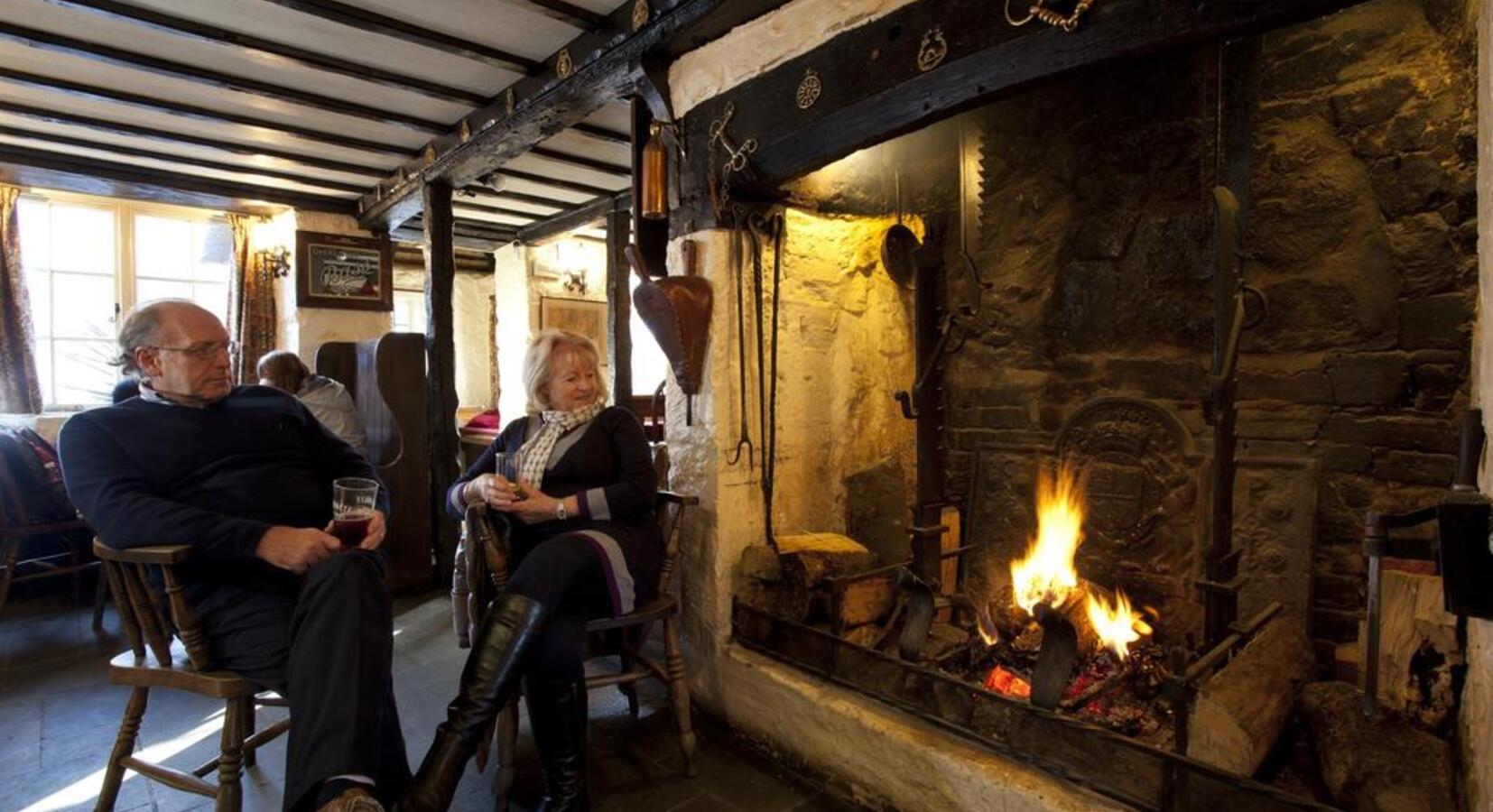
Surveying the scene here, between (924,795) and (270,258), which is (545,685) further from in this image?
(270,258)

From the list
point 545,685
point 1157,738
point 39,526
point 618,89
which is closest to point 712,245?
point 618,89

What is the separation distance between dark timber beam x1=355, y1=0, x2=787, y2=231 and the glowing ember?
2215 mm

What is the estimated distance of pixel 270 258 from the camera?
5.70 m

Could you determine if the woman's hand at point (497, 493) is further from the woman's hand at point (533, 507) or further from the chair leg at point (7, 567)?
the chair leg at point (7, 567)

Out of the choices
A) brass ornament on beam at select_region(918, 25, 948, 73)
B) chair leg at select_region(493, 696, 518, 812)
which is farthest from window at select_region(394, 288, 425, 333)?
brass ornament on beam at select_region(918, 25, 948, 73)

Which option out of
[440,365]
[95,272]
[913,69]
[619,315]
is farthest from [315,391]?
[95,272]

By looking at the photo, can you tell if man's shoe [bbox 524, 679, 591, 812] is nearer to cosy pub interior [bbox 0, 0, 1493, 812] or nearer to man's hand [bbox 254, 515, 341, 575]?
cosy pub interior [bbox 0, 0, 1493, 812]

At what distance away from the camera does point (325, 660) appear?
5.43 feet

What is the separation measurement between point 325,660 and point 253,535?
0.40 m

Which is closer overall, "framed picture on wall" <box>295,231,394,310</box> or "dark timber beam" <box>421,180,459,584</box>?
"dark timber beam" <box>421,180,459,584</box>

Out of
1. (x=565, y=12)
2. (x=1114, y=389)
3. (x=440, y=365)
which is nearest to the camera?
(x=1114, y=389)

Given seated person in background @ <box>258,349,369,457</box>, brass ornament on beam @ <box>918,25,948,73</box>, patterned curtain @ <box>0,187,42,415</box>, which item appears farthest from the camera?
patterned curtain @ <box>0,187,42,415</box>

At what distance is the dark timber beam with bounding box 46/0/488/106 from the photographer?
274 centimetres

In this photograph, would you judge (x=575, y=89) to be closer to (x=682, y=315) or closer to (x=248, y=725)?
(x=682, y=315)
